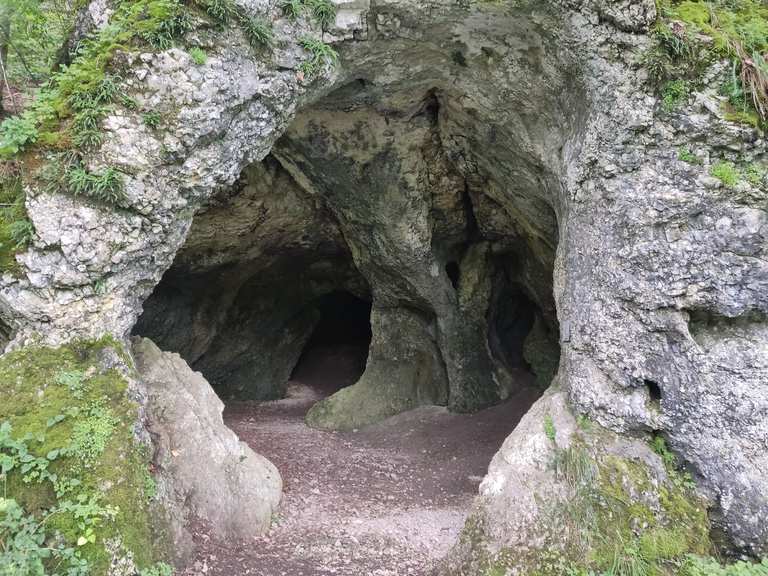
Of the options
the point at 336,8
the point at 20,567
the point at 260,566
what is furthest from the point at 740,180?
the point at 20,567

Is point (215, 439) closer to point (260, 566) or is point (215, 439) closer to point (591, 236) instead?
point (260, 566)

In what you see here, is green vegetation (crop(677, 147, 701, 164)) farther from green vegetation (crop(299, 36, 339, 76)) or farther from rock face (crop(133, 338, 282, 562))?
rock face (crop(133, 338, 282, 562))

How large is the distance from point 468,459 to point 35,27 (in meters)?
10.00

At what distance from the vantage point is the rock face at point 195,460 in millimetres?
4629

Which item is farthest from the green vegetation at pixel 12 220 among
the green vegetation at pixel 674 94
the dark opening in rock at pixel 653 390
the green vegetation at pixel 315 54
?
the green vegetation at pixel 674 94

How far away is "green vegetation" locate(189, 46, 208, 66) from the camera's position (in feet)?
15.4

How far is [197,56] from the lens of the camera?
15.4 feet

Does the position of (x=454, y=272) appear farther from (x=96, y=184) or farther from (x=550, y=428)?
(x=96, y=184)

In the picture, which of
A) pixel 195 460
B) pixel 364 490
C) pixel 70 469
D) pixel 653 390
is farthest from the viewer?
pixel 364 490

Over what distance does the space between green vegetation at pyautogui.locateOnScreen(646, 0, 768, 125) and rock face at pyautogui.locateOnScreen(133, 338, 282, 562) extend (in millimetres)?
5705

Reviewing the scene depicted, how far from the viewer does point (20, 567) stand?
316 centimetres

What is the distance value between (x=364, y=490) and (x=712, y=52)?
651 centimetres

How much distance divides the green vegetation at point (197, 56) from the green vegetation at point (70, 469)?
279 centimetres

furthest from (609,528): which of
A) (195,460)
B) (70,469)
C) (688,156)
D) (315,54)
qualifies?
(315,54)
